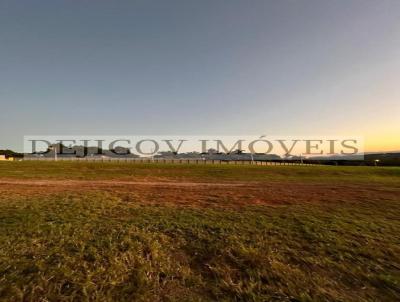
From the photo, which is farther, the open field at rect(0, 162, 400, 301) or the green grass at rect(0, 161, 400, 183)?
the green grass at rect(0, 161, 400, 183)

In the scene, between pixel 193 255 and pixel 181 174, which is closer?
pixel 193 255

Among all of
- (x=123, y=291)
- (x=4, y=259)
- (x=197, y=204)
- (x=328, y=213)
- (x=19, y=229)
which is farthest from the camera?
(x=197, y=204)

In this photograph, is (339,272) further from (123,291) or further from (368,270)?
(123,291)

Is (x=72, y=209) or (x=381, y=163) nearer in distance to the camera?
(x=72, y=209)

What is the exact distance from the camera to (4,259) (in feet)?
15.0

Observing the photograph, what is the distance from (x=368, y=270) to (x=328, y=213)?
4.91m

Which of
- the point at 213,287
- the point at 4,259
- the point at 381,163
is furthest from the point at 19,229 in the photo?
the point at 381,163

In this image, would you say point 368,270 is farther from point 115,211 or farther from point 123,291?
point 115,211

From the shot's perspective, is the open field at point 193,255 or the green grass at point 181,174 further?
the green grass at point 181,174

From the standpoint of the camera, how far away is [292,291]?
12.8 feet

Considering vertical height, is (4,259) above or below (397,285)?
above

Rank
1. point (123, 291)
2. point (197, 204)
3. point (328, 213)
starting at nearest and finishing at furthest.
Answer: point (123, 291), point (328, 213), point (197, 204)

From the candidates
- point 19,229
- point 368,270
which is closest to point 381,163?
point 368,270

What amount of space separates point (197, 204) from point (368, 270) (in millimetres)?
6835
